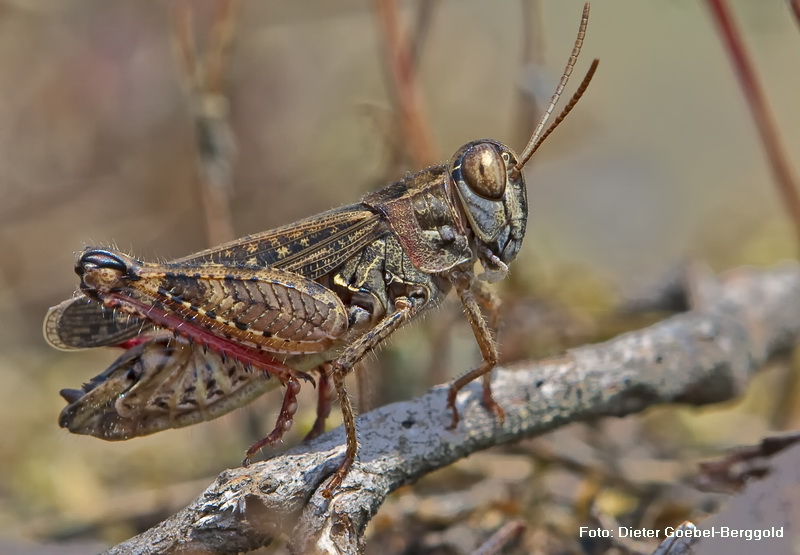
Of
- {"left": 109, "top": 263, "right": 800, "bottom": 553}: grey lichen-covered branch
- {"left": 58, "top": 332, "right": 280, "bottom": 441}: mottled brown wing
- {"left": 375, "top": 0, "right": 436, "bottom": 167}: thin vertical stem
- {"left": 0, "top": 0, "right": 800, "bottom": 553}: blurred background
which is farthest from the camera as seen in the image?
{"left": 375, "top": 0, "right": 436, "bottom": 167}: thin vertical stem

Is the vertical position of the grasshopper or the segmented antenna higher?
the segmented antenna

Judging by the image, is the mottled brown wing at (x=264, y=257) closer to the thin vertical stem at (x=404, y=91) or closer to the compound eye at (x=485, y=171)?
the compound eye at (x=485, y=171)

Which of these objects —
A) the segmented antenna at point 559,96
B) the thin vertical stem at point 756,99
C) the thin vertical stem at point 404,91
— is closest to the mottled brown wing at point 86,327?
the segmented antenna at point 559,96

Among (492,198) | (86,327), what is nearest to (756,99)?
(492,198)

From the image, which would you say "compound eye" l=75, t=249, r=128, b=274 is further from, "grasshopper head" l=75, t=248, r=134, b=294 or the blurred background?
the blurred background

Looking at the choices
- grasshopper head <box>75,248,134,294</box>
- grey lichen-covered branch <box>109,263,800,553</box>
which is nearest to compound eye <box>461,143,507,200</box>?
grey lichen-covered branch <box>109,263,800,553</box>

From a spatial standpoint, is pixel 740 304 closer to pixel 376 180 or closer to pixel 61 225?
A: pixel 376 180

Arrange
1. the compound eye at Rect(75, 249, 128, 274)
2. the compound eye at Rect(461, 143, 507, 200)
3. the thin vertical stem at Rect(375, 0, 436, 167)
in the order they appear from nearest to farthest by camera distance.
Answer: the compound eye at Rect(75, 249, 128, 274) < the compound eye at Rect(461, 143, 507, 200) < the thin vertical stem at Rect(375, 0, 436, 167)
